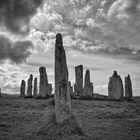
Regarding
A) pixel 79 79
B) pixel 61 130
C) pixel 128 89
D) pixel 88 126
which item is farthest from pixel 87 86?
pixel 61 130

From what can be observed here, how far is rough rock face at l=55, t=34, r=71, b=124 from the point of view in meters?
12.8

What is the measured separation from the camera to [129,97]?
36812mm

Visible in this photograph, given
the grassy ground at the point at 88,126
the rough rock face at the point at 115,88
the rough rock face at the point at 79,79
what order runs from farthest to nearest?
the rough rock face at the point at 115,88
the rough rock face at the point at 79,79
the grassy ground at the point at 88,126

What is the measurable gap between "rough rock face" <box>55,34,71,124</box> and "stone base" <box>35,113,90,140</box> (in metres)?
0.39

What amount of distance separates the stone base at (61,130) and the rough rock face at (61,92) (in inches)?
15.2

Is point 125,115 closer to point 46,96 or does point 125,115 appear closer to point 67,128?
point 67,128

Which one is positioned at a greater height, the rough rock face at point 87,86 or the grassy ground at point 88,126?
the rough rock face at point 87,86

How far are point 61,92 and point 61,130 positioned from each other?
249cm

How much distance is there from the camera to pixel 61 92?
13.0 m

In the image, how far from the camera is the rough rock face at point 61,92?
12805 mm

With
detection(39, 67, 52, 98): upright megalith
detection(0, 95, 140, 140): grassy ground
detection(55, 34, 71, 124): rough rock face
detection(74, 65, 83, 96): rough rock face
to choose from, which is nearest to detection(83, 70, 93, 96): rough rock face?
detection(74, 65, 83, 96): rough rock face

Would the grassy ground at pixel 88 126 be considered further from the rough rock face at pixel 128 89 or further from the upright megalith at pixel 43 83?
the rough rock face at pixel 128 89

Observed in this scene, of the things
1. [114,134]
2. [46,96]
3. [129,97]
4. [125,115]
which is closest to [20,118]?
[114,134]

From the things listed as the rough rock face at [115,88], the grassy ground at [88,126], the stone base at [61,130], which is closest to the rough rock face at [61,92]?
the stone base at [61,130]
